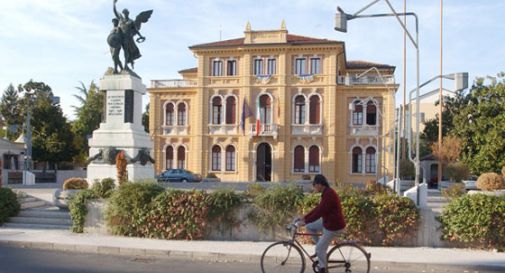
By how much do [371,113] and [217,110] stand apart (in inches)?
533

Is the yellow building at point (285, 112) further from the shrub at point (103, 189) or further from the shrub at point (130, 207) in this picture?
the shrub at point (130, 207)

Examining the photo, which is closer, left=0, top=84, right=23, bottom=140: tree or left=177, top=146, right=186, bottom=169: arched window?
left=177, top=146, right=186, bottom=169: arched window

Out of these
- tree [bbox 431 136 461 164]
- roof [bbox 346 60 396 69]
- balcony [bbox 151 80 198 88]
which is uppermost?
roof [bbox 346 60 396 69]

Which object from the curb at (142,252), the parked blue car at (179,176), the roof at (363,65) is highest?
the roof at (363,65)

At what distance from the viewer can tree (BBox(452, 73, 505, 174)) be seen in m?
27.3

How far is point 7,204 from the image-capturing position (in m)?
15.7

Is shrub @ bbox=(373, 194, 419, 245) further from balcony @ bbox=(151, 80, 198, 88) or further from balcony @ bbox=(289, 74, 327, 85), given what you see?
balcony @ bbox=(151, 80, 198, 88)

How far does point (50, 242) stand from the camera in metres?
13.0

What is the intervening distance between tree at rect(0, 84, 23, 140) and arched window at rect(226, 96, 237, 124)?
24.7 m

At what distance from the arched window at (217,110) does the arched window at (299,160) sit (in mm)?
7456

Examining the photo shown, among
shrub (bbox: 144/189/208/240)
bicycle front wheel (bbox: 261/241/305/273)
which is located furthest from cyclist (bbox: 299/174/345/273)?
shrub (bbox: 144/189/208/240)

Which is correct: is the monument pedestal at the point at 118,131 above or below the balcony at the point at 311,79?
below

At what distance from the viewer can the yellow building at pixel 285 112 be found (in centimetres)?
4906

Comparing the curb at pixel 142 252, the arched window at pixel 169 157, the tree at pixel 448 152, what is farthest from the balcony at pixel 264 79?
the curb at pixel 142 252
